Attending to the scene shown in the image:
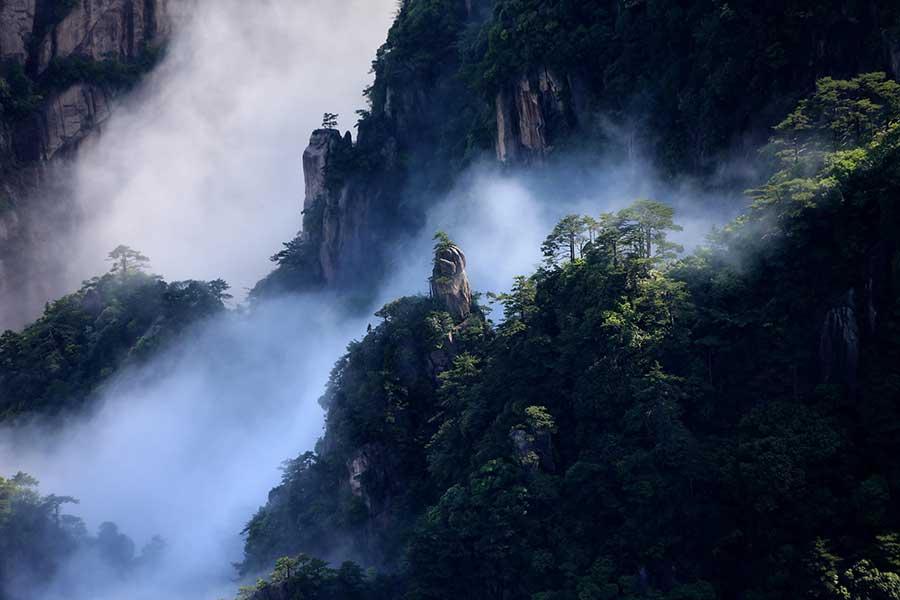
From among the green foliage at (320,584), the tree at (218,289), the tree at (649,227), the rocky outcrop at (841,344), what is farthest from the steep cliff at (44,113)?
the rocky outcrop at (841,344)

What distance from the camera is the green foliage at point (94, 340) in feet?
293

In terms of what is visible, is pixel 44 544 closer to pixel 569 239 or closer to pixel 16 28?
pixel 569 239

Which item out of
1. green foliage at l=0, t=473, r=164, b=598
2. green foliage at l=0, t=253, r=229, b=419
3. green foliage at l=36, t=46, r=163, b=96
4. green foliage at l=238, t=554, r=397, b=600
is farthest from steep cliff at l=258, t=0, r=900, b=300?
green foliage at l=36, t=46, r=163, b=96

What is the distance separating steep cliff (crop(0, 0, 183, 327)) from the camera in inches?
4208

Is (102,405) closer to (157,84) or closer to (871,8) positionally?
(157,84)

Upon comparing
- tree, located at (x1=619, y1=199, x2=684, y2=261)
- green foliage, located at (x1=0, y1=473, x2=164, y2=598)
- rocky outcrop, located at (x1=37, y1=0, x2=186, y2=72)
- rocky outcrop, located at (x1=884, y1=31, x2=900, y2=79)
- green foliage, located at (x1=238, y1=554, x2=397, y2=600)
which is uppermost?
rocky outcrop, located at (x1=37, y1=0, x2=186, y2=72)

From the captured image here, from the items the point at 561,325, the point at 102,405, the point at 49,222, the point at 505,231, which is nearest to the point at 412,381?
the point at 561,325

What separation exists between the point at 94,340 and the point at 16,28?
27.5 m

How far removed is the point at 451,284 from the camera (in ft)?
220

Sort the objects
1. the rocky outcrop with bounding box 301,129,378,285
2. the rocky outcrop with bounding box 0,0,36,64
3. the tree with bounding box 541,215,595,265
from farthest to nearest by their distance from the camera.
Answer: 1. the rocky outcrop with bounding box 0,0,36,64
2. the rocky outcrop with bounding box 301,129,378,285
3. the tree with bounding box 541,215,595,265

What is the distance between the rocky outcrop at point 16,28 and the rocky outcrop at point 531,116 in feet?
140

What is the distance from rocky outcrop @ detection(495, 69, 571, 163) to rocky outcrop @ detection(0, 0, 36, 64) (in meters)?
42.8

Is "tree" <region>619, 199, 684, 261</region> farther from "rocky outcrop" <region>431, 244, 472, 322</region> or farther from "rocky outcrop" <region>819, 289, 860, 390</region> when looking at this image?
"rocky outcrop" <region>431, 244, 472, 322</region>

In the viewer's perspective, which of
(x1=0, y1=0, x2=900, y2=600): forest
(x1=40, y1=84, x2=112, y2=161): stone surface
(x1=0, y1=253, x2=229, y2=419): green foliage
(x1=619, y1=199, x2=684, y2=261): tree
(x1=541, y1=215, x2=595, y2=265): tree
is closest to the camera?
(x1=0, y1=0, x2=900, y2=600): forest
